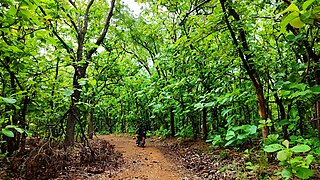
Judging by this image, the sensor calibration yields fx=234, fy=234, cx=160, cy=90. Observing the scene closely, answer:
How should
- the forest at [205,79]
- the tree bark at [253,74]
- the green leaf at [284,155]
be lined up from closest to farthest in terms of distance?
the green leaf at [284,155] < the forest at [205,79] < the tree bark at [253,74]

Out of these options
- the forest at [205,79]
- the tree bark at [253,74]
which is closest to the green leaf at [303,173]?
the forest at [205,79]

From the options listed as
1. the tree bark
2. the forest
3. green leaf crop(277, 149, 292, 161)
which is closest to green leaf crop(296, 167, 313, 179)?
the forest

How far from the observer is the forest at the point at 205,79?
3141mm

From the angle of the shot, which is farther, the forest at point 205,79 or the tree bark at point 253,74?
the tree bark at point 253,74

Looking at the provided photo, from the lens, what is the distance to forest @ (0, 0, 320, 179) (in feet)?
10.3

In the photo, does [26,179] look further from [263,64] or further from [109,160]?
[263,64]

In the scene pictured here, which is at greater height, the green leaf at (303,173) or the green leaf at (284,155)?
the green leaf at (284,155)

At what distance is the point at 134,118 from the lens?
24.9 metres

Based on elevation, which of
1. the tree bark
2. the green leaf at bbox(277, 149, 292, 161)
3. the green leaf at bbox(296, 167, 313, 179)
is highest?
the tree bark

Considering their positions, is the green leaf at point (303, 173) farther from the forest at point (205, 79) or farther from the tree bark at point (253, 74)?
the tree bark at point (253, 74)

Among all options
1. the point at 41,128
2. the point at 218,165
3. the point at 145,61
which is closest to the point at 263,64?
the point at 218,165

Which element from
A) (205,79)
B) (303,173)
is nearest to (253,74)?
(303,173)

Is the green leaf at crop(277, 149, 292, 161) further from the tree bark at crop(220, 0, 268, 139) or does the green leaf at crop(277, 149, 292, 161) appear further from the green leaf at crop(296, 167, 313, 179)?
the tree bark at crop(220, 0, 268, 139)

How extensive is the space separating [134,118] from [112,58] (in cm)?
1166
